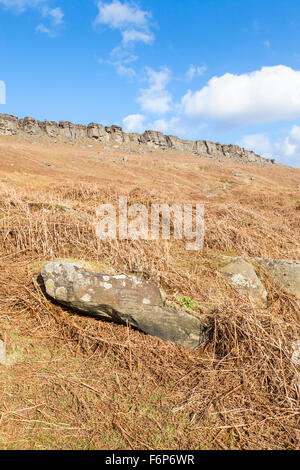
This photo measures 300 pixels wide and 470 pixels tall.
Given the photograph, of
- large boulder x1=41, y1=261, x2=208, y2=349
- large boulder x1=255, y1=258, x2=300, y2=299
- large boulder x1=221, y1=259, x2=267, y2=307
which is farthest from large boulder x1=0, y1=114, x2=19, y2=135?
large boulder x1=255, y1=258, x2=300, y2=299

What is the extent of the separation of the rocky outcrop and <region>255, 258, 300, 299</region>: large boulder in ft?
233

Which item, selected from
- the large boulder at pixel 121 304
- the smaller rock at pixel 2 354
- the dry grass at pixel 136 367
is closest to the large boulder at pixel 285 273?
the dry grass at pixel 136 367

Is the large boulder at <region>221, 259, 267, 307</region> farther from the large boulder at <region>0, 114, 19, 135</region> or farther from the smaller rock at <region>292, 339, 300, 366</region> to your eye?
the large boulder at <region>0, 114, 19, 135</region>

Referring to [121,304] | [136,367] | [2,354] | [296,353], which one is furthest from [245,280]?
[2,354]

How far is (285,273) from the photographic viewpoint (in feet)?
16.8

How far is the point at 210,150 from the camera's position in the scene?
98750 mm

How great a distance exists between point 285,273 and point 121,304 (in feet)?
11.4

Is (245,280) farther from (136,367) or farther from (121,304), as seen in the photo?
(136,367)

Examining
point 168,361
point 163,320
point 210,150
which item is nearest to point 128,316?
point 163,320

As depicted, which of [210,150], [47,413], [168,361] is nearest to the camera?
[47,413]

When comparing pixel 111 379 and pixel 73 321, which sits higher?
pixel 73 321

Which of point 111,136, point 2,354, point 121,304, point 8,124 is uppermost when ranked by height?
point 111,136

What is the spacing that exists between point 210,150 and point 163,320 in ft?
341

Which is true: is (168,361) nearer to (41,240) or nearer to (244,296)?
(244,296)
